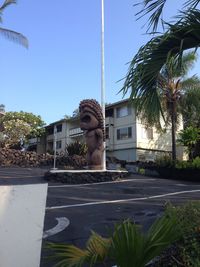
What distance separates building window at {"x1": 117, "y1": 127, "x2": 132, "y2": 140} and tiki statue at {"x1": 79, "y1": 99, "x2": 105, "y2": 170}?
897 inches

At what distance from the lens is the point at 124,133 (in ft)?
150

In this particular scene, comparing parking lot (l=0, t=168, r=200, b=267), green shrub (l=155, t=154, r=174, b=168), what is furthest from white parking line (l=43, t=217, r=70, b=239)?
green shrub (l=155, t=154, r=174, b=168)

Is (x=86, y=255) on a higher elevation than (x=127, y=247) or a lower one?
lower

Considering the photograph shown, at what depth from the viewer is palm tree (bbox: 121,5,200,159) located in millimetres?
6266

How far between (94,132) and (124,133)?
24.0m

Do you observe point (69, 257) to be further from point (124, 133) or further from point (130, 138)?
point (124, 133)

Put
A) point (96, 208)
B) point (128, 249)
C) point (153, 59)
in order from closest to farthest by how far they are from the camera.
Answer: point (128, 249), point (153, 59), point (96, 208)

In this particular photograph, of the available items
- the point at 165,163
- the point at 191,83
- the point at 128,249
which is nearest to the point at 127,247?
the point at 128,249

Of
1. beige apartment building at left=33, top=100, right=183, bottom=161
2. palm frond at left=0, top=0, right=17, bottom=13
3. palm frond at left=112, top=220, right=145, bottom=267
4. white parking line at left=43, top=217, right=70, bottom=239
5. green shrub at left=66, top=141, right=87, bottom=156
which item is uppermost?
palm frond at left=0, top=0, right=17, bottom=13

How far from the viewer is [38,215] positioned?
425 cm

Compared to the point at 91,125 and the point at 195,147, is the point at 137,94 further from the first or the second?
the point at 195,147

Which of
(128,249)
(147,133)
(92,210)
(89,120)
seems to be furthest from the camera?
(147,133)

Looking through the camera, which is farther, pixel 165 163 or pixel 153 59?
pixel 165 163

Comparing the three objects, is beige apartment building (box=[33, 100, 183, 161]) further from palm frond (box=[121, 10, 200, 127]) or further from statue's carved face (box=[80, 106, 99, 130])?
palm frond (box=[121, 10, 200, 127])
